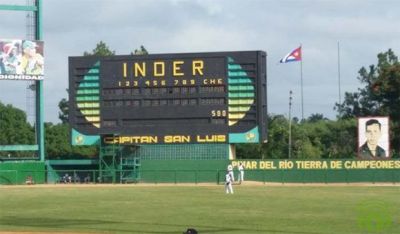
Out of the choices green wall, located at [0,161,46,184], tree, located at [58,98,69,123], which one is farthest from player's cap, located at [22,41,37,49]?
tree, located at [58,98,69,123]

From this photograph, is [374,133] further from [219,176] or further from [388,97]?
[388,97]

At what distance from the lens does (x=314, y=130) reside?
103m

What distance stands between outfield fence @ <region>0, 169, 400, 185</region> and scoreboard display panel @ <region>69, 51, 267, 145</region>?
12.2ft

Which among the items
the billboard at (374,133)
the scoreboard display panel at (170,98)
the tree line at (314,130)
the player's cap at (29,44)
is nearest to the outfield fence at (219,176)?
the scoreboard display panel at (170,98)

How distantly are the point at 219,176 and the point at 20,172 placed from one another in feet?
48.9

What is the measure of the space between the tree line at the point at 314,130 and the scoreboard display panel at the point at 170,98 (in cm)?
2707

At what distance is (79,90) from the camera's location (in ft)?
195

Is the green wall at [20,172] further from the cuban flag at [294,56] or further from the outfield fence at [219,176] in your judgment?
the cuban flag at [294,56]

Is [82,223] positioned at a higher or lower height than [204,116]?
lower

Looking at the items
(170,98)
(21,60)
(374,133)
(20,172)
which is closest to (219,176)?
(170,98)

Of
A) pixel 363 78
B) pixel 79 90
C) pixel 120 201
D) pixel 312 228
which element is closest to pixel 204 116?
pixel 79 90

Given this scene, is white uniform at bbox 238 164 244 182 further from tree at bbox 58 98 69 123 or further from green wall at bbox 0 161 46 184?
tree at bbox 58 98 69 123

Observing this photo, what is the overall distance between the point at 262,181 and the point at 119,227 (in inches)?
1552

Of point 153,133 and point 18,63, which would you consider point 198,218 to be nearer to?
point 153,133
